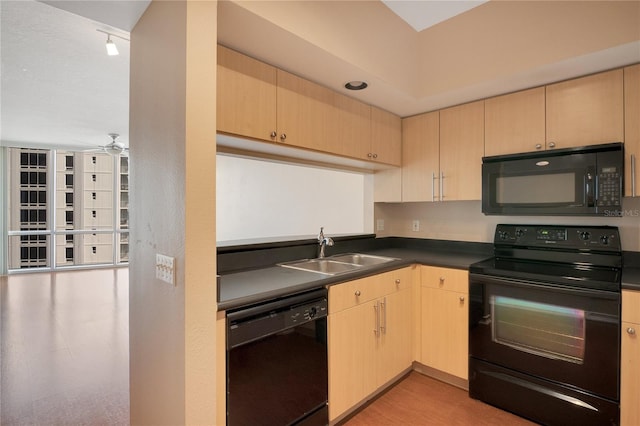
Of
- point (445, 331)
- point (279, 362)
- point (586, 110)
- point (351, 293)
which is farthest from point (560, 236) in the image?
point (279, 362)

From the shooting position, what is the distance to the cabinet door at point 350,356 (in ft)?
6.20

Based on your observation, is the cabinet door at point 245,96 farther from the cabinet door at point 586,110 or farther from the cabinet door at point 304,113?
the cabinet door at point 586,110

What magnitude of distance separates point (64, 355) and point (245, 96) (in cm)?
303

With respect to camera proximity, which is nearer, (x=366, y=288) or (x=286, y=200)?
(x=366, y=288)

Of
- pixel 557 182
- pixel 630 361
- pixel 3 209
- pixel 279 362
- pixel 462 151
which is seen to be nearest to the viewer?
pixel 279 362

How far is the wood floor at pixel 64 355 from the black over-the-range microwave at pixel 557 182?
3.02 metres

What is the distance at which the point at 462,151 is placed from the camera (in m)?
2.72

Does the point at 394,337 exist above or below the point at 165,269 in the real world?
below

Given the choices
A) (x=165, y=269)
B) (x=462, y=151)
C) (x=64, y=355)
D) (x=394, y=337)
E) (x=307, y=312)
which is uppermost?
(x=462, y=151)

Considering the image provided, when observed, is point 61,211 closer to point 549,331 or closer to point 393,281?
point 393,281

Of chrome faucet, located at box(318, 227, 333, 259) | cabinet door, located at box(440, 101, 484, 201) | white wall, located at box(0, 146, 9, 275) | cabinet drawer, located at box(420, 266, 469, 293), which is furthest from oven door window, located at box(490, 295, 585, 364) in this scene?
white wall, located at box(0, 146, 9, 275)

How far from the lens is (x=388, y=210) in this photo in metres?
3.41

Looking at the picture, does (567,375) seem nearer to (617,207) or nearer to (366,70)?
(617,207)

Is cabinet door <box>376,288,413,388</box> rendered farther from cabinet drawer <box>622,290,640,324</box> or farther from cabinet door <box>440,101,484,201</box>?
cabinet drawer <box>622,290,640,324</box>
